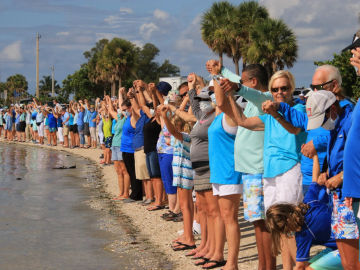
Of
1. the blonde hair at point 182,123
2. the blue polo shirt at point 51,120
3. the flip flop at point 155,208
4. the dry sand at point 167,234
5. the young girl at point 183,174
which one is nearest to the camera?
the dry sand at point 167,234

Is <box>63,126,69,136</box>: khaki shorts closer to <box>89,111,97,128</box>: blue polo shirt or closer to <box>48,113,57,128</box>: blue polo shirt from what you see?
<box>48,113,57,128</box>: blue polo shirt

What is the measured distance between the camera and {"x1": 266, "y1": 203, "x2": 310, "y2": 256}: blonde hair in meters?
4.09

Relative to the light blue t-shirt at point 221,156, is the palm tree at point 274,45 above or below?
above

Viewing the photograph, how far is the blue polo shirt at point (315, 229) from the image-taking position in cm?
408

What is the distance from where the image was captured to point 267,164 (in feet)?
16.0

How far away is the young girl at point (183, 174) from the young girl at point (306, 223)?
296 centimetres

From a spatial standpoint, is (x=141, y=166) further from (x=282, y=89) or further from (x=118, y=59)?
(x=118, y=59)

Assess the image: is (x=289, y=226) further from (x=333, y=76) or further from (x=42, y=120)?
(x=42, y=120)

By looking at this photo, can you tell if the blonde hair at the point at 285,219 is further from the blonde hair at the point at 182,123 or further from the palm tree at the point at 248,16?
the palm tree at the point at 248,16

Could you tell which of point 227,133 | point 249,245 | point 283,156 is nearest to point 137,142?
point 249,245

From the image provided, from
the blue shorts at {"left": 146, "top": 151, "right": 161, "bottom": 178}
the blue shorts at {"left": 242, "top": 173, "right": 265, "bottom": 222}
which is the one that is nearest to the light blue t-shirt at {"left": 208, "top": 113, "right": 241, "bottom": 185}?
the blue shorts at {"left": 242, "top": 173, "right": 265, "bottom": 222}

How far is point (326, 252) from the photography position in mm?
4062

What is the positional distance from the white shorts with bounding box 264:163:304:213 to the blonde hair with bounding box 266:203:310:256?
498 millimetres

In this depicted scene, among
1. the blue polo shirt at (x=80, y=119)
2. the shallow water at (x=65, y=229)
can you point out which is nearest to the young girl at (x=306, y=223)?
the shallow water at (x=65, y=229)
